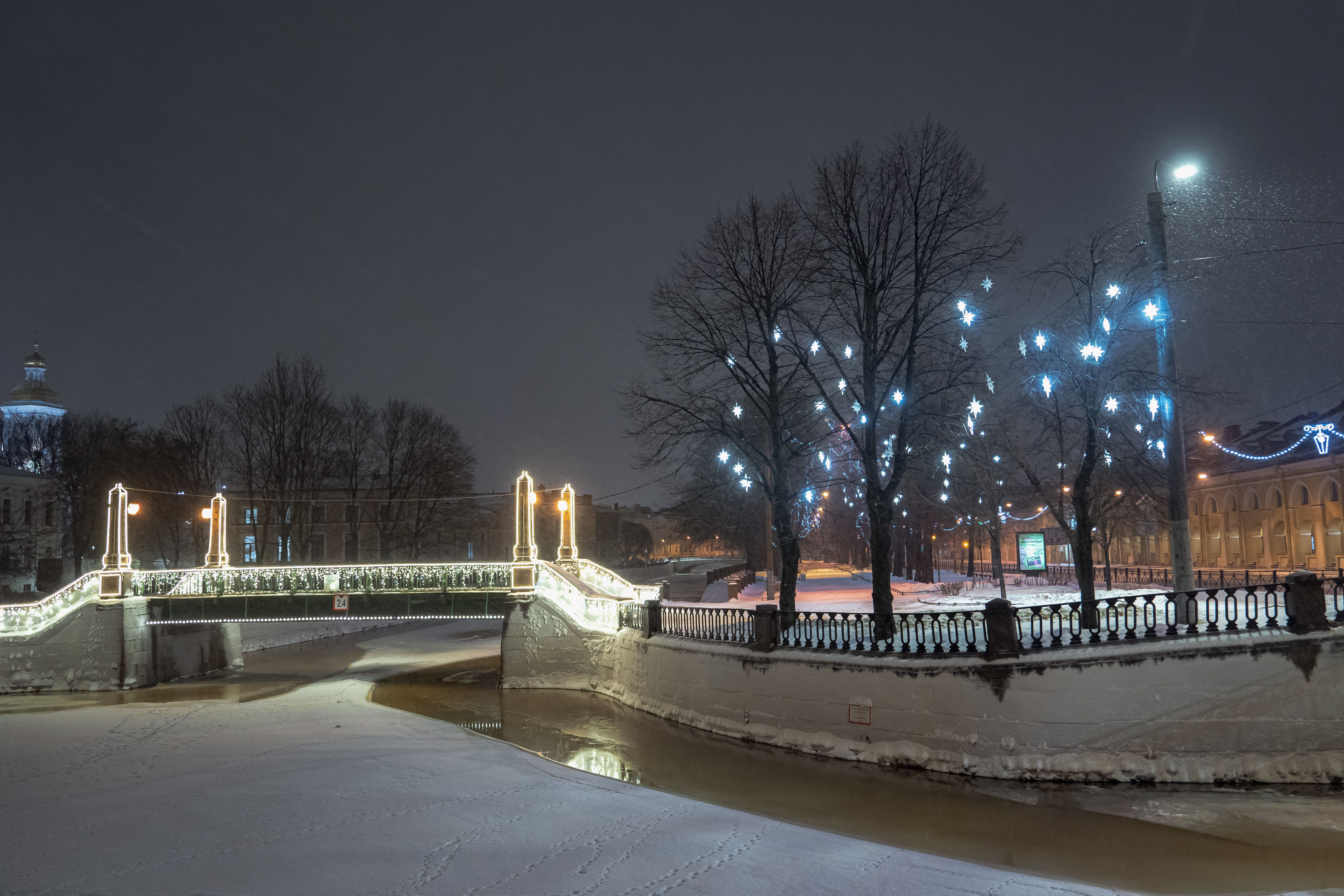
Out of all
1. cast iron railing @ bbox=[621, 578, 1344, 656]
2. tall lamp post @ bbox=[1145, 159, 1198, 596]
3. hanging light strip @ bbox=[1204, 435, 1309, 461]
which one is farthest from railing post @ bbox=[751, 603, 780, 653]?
hanging light strip @ bbox=[1204, 435, 1309, 461]

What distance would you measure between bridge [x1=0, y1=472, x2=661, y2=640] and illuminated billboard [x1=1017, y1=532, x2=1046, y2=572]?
47.4ft

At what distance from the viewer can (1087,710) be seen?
13.5m

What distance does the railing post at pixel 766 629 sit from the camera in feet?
57.2

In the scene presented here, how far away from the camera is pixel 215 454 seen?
51219mm

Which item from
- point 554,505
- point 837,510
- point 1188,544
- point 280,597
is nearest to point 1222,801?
point 1188,544

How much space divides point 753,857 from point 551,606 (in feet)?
59.7

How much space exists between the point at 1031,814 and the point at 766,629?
6328 millimetres

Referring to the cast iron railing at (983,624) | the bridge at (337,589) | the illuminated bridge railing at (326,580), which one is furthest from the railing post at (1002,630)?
the illuminated bridge railing at (326,580)

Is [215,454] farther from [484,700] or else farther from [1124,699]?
[1124,699]

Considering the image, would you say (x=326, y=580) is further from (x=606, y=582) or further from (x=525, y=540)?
(x=606, y=582)

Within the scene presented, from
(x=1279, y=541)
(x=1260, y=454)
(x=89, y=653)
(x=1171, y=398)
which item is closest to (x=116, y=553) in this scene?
(x=89, y=653)

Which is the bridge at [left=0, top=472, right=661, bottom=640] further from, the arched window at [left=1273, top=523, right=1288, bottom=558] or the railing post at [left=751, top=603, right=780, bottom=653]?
the arched window at [left=1273, top=523, right=1288, bottom=558]

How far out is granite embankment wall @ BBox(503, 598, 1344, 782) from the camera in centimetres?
1262

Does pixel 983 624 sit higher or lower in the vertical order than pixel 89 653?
higher
